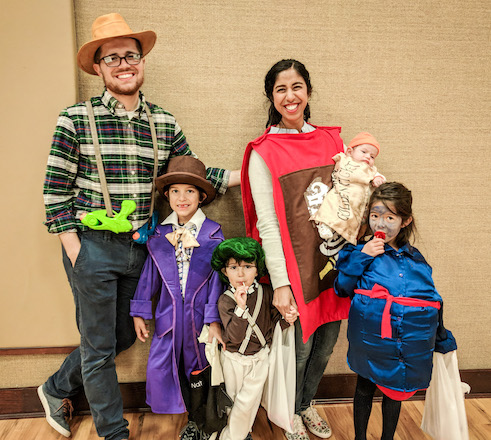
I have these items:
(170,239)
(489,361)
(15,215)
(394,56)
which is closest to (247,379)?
(170,239)

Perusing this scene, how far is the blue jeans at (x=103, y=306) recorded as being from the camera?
1.75 metres

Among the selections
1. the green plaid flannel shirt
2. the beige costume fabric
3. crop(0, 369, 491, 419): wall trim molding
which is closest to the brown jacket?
the beige costume fabric

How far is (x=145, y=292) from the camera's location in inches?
73.7

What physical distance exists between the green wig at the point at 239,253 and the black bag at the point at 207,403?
559 millimetres

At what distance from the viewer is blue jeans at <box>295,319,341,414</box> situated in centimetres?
192

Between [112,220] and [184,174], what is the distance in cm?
38

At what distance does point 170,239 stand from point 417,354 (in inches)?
47.3

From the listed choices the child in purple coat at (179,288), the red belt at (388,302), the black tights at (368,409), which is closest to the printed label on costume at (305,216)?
the red belt at (388,302)

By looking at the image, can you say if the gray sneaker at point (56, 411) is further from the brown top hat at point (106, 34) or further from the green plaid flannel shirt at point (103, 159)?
the brown top hat at point (106, 34)

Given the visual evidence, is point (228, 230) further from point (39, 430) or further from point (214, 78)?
point (39, 430)

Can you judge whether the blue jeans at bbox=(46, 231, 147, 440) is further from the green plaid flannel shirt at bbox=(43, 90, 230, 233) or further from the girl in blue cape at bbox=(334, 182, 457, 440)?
the girl in blue cape at bbox=(334, 182, 457, 440)

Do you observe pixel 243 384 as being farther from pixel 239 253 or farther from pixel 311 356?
pixel 239 253

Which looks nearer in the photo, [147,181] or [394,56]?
[147,181]

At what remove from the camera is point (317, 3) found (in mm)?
1993
